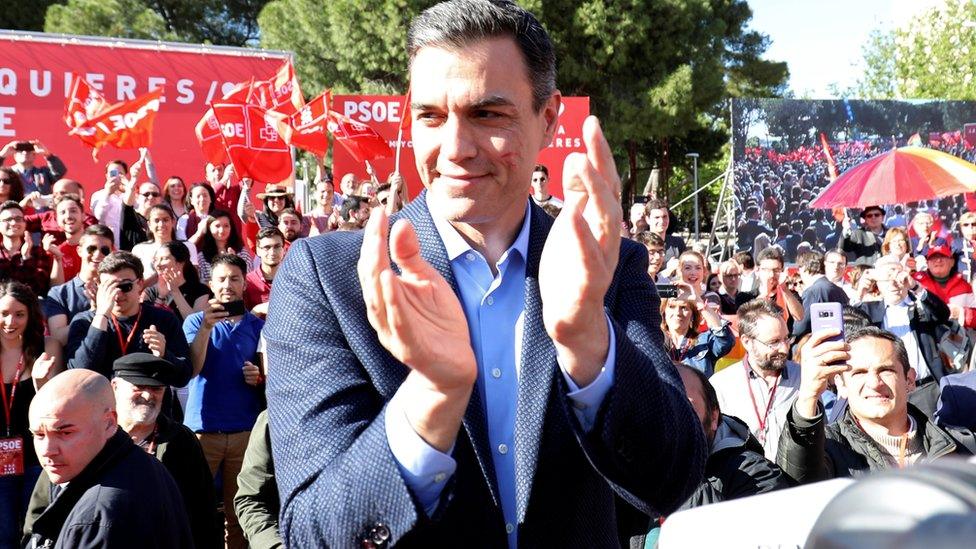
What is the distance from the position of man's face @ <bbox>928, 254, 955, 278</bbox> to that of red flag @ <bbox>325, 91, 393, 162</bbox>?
704 cm

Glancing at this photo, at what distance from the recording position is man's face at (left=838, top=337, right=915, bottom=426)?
167 inches

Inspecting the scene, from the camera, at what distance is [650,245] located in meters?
9.22

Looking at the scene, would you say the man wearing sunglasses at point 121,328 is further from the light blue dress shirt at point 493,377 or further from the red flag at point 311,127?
the red flag at point 311,127

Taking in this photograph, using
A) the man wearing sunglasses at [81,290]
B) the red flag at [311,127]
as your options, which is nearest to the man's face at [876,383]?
the man wearing sunglasses at [81,290]

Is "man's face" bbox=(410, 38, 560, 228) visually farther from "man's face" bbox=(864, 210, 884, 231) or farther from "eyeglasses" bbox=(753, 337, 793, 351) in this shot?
"man's face" bbox=(864, 210, 884, 231)

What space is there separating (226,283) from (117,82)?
28.6 ft

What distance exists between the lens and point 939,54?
30203mm

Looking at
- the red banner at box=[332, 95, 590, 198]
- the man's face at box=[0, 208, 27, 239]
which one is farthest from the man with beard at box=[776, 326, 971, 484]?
the red banner at box=[332, 95, 590, 198]

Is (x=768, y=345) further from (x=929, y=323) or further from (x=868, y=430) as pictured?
(x=929, y=323)

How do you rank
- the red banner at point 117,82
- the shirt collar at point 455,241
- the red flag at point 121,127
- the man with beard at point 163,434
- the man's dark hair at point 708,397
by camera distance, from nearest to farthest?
the shirt collar at point 455,241 < the man's dark hair at point 708,397 < the man with beard at point 163,434 < the red flag at point 121,127 < the red banner at point 117,82

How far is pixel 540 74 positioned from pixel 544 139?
0.39 ft

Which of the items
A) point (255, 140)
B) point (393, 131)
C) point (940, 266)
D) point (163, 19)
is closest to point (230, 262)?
point (255, 140)

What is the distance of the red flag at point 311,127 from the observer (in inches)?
507

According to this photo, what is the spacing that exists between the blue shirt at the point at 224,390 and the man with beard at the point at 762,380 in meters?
2.83
